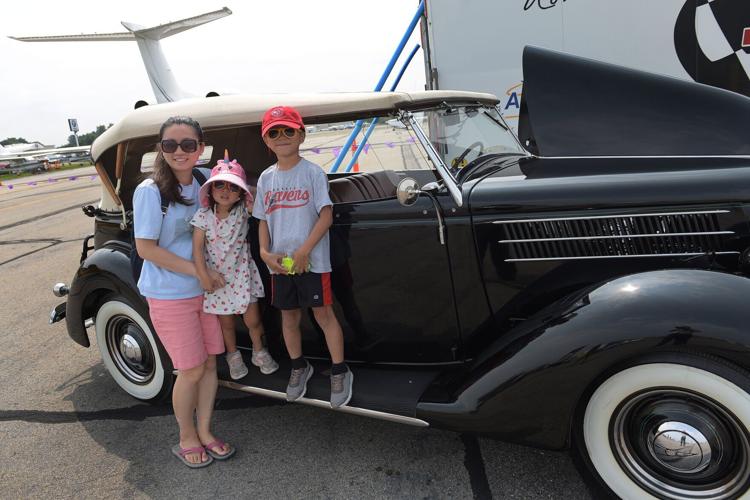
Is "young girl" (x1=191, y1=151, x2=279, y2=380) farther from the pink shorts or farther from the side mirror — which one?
the side mirror

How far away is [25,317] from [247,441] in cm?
367

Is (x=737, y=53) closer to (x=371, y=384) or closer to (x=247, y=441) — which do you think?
(x=371, y=384)

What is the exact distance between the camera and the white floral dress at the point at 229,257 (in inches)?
94.2

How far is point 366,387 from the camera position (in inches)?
94.1

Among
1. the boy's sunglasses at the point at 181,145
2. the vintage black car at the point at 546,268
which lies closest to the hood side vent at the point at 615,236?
the vintage black car at the point at 546,268

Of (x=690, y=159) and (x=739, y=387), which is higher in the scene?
(x=690, y=159)

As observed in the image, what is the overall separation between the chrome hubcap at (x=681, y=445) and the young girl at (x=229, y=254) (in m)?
1.74

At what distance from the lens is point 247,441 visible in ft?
A: 8.86

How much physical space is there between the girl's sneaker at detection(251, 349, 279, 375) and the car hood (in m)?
1.84

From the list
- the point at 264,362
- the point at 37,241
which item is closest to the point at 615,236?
the point at 264,362

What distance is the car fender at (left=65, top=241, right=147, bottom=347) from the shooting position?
2.96m

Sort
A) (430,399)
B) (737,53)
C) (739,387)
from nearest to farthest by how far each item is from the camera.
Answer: (739,387) < (430,399) < (737,53)

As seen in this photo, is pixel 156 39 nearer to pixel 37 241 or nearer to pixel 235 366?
pixel 37 241

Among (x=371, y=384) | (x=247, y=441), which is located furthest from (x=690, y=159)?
(x=247, y=441)
